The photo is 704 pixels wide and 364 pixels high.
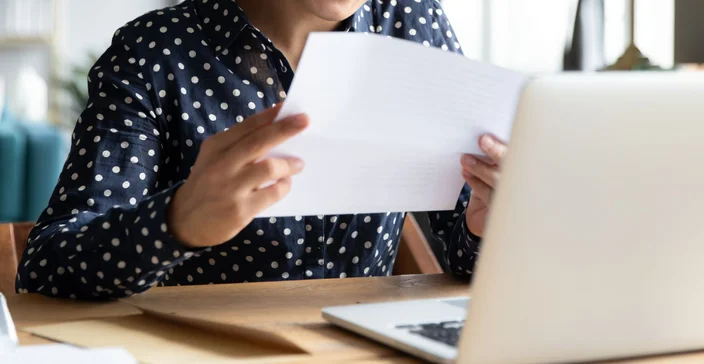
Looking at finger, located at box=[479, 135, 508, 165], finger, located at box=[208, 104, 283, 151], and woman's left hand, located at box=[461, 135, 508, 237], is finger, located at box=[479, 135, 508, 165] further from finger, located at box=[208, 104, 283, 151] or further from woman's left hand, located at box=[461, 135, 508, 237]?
finger, located at box=[208, 104, 283, 151]

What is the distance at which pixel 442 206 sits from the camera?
1100 millimetres

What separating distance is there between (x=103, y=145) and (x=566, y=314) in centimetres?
64

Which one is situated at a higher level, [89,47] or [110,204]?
[110,204]

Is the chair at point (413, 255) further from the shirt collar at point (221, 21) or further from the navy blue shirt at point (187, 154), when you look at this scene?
the shirt collar at point (221, 21)

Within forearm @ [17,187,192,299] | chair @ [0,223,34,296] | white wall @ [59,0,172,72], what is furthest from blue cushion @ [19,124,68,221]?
forearm @ [17,187,192,299]

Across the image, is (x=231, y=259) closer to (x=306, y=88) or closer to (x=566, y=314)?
(x=306, y=88)

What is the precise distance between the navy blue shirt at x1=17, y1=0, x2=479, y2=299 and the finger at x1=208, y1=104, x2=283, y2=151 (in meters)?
0.22

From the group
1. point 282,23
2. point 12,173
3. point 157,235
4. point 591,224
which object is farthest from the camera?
point 12,173

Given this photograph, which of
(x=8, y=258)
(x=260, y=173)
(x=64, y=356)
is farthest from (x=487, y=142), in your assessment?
(x=8, y=258)

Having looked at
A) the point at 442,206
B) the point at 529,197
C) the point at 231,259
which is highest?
the point at 529,197

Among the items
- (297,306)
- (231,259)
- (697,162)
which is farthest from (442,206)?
(697,162)

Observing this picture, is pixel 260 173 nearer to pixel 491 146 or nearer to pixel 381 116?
pixel 381 116

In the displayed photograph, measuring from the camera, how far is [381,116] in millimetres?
870

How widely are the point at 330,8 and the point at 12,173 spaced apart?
3453 millimetres
